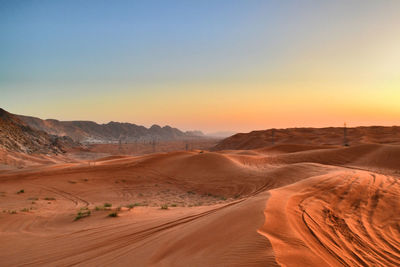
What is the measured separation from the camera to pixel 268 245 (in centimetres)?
320

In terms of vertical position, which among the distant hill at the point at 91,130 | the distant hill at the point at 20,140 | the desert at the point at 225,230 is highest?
the distant hill at the point at 91,130

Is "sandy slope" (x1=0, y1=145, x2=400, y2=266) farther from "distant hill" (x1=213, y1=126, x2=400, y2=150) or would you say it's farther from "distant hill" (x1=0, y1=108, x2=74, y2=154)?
"distant hill" (x1=213, y1=126, x2=400, y2=150)

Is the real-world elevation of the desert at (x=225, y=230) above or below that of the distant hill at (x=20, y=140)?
below

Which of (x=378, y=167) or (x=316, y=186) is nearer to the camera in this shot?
(x=316, y=186)

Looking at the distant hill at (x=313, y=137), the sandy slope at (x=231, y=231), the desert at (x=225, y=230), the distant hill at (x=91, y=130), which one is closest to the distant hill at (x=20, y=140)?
the desert at (x=225, y=230)

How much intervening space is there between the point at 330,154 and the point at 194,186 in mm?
A: 13173

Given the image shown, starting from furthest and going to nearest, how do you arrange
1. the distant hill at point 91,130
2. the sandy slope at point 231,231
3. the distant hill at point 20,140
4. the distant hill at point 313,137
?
the distant hill at point 91,130 < the distant hill at point 313,137 < the distant hill at point 20,140 < the sandy slope at point 231,231

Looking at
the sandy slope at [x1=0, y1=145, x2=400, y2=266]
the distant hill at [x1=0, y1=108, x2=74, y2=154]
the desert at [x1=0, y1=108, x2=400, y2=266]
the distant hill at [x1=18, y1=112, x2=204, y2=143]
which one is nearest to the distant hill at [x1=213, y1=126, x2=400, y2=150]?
the distant hill at [x1=0, y1=108, x2=74, y2=154]

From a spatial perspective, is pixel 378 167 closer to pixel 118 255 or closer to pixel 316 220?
pixel 316 220

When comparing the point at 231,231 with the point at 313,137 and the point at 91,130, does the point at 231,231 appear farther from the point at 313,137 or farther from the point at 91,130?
the point at 91,130

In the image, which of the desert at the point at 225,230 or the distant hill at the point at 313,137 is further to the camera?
the distant hill at the point at 313,137

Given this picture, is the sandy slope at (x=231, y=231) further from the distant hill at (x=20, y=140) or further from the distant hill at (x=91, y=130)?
the distant hill at (x=91, y=130)

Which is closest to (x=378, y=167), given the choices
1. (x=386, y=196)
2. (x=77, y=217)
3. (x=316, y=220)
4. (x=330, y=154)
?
(x=330, y=154)

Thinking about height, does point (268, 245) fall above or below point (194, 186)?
above
